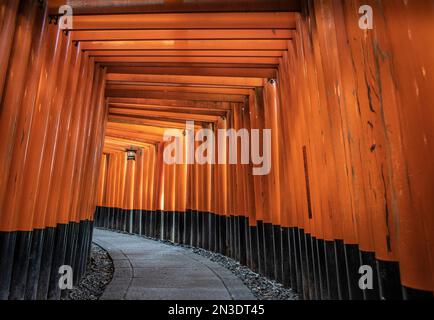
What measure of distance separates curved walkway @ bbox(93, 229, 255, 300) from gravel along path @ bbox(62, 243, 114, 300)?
0.15 meters

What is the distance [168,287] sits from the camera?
5.13m

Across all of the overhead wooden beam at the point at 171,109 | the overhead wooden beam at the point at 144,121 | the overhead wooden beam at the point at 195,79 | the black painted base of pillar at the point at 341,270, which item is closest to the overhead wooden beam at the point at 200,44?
the overhead wooden beam at the point at 195,79

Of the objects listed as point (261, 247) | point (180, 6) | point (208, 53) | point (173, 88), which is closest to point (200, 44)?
point (208, 53)

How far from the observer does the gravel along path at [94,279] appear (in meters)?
4.88

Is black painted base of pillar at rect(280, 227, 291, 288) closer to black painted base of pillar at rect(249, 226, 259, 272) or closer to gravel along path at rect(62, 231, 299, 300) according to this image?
gravel along path at rect(62, 231, 299, 300)

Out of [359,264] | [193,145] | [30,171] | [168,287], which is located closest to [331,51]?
[359,264]

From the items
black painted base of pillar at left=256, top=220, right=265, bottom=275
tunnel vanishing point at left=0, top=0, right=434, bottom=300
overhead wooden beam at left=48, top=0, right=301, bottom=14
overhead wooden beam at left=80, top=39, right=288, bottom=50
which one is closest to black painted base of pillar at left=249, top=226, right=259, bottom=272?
tunnel vanishing point at left=0, top=0, right=434, bottom=300

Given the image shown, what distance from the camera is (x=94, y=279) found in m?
5.98

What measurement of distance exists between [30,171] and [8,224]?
686mm

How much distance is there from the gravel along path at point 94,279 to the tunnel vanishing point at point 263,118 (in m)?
0.24

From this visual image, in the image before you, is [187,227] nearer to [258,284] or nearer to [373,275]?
[258,284]

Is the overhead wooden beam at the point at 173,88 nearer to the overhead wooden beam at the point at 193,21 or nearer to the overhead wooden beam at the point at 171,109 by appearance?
the overhead wooden beam at the point at 171,109

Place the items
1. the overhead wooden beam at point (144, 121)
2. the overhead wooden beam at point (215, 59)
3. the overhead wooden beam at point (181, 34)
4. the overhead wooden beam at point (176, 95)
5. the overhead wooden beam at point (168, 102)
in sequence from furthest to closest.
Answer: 1. the overhead wooden beam at point (144, 121)
2. the overhead wooden beam at point (168, 102)
3. the overhead wooden beam at point (176, 95)
4. the overhead wooden beam at point (215, 59)
5. the overhead wooden beam at point (181, 34)

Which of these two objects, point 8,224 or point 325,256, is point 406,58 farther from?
point 8,224
